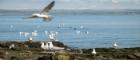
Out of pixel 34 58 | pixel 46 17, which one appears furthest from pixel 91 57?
pixel 46 17

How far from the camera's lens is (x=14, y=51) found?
2655 cm

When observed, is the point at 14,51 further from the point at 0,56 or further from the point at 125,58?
the point at 125,58

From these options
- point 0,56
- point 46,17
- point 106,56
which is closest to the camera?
point 46,17

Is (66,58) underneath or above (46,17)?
underneath

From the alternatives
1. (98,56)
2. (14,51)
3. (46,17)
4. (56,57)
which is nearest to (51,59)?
(56,57)

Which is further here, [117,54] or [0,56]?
[117,54]

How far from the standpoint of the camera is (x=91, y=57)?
78.5ft

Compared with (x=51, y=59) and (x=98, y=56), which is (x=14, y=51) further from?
(x=51, y=59)

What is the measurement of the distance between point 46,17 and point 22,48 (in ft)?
34.6

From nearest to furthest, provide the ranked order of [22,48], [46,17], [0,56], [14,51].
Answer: [46,17] < [0,56] < [14,51] < [22,48]

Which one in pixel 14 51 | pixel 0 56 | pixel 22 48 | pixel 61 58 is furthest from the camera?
pixel 22 48

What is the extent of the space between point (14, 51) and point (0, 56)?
3431 mm

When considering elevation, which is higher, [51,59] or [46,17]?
[46,17]

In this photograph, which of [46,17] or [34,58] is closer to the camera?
[46,17]
